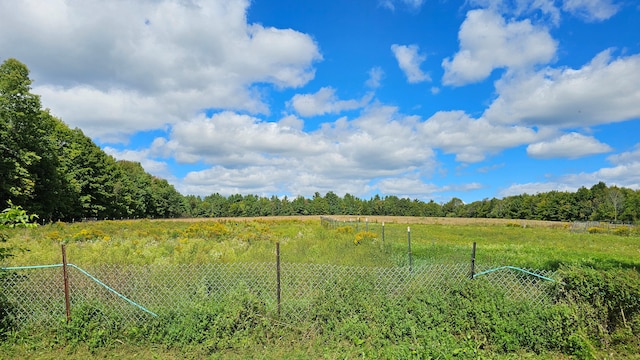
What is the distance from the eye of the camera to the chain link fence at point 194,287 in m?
5.11

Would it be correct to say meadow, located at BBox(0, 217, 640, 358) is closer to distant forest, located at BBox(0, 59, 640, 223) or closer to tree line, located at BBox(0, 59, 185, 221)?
tree line, located at BBox(0, 59, 185, 221)

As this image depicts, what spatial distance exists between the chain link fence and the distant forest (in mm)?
29833

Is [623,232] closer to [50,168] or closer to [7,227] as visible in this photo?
[7,227]

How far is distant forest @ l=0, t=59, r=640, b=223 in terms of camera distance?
94.8ft

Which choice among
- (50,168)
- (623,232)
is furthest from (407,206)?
(50,168)

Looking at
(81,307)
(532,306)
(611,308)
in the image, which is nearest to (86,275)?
(81,307)

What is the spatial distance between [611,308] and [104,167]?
192ft

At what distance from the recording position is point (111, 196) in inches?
2002

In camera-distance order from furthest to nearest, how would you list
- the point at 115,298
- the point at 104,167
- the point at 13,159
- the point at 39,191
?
the point at 104,167, the point at 39,191, the point at 13,159, the point at 115,298

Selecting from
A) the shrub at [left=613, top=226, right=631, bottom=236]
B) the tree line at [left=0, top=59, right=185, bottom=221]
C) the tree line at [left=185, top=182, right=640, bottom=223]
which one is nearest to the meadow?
the tree line at [left=0, top=59, right=185, bottom=221]

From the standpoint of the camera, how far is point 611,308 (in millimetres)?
4867

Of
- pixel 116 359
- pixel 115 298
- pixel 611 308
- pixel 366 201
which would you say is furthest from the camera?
pixel 366 201

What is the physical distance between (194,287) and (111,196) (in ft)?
177

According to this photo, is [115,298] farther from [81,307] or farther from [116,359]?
[116,359]
